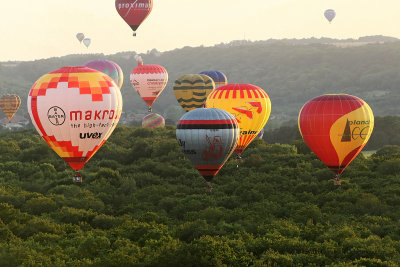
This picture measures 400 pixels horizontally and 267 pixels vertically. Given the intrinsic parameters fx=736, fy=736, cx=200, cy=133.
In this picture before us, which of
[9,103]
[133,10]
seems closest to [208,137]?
[133,10]

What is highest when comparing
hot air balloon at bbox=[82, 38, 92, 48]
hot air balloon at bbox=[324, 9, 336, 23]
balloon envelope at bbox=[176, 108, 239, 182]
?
hot air balloon at bbox=[324, 9, 336, 23]

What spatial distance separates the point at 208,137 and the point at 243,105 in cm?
955

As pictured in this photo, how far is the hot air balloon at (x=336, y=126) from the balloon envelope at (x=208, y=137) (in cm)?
536

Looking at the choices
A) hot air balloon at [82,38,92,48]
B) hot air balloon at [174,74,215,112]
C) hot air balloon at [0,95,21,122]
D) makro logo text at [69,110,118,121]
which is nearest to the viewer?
makro logo text at [69,110,118,121]

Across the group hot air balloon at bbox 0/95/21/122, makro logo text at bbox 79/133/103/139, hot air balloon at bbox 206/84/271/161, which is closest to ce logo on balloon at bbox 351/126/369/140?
hot air balloon at bbox 206/84/271/161

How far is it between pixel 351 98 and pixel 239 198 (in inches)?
480

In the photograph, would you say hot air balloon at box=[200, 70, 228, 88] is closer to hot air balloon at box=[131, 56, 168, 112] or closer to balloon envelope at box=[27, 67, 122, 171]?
hot air balloon at box=[131, 56, 168, 112]

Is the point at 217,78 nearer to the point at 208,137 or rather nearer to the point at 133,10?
the point at 133,10

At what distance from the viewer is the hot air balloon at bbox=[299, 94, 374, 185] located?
49312mm

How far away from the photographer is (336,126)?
161ft

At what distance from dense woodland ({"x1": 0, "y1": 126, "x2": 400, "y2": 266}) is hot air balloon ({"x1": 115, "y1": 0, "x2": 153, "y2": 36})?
12573 millimetres

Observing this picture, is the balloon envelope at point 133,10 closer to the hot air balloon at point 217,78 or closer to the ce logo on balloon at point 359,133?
the hot air balloon at point 217,78

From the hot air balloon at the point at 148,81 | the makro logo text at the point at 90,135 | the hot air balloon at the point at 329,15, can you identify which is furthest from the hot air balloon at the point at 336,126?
the hot air balloon at the point at 329,15

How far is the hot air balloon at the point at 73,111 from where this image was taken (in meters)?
42.8
